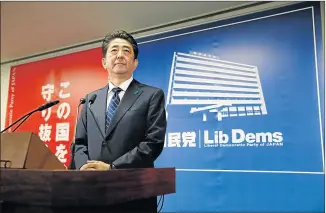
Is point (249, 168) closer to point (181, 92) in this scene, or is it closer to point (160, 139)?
point (181, 92)

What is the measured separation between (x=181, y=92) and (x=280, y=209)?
139cm

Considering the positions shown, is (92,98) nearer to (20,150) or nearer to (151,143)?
(151,143)

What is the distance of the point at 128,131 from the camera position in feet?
3.80

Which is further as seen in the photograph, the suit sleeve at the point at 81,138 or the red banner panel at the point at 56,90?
the red banner panel at the point at 56,90

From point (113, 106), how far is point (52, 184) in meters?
0.56

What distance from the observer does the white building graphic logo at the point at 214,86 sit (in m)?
2.79

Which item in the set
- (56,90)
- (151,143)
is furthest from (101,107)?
(56,90)

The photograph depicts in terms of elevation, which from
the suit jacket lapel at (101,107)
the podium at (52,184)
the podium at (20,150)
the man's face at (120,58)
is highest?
the man's face at (120,58)

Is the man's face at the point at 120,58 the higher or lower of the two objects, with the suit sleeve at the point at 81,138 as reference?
higher

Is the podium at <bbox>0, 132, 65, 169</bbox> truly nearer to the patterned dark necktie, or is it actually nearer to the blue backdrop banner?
the patterned dark necktie

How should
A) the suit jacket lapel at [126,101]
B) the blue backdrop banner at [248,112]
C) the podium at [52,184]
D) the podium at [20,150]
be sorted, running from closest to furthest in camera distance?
1. the podium at [52,184]
2. the podium at [20,150]
3. the suit jacket lapel at [126,101]
4. the blue backdrop banner at [248,112]

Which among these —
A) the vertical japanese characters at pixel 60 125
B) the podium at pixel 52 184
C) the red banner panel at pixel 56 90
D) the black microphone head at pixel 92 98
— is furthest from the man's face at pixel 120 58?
the vertical japanese characters at pixel 60 125

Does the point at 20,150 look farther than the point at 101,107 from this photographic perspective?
No

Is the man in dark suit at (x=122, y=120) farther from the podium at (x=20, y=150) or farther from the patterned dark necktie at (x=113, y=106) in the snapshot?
the podium at (x=20, y=150)
